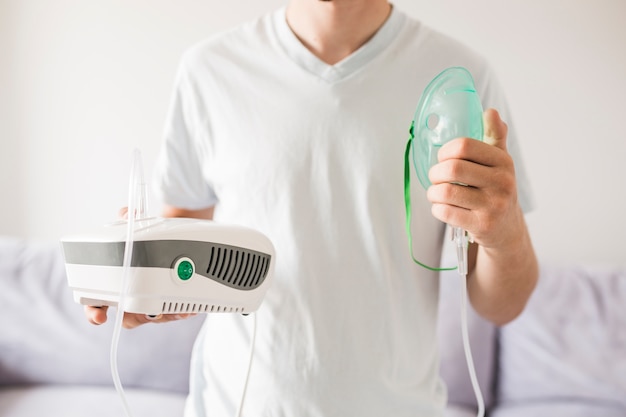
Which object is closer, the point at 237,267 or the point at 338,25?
the point at 237,267

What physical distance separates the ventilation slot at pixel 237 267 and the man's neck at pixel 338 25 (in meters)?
0.33

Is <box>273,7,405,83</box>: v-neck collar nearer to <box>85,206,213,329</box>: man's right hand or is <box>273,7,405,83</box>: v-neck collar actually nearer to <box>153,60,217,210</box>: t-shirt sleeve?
<box>153,60,217,210</box>: t-shirt sleeve

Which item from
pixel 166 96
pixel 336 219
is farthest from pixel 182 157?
pixel 166 96

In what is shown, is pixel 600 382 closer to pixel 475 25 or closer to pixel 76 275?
pixel 475 25

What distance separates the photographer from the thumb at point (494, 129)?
634 millimetres

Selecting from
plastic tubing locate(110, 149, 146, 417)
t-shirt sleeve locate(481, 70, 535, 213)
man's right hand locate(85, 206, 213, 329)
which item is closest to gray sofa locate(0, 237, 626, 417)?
t-shirt sleeve locate(481, 70, 535, 213)

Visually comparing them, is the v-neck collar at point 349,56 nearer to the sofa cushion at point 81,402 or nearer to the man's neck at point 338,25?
the man's neck at point 338,25

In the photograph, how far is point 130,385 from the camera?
193 centimetres

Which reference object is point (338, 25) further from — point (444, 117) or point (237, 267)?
point (237, 267)

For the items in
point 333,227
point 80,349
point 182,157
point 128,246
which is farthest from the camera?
point 80,349

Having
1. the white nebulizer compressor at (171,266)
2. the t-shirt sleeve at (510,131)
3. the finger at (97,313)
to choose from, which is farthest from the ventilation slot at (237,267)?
the t-shirt sleeve at (510,131)

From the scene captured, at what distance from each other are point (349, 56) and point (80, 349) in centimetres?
139

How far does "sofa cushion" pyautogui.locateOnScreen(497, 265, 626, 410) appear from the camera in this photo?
171 centimetres

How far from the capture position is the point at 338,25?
863 mm
